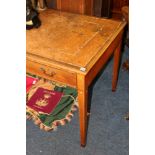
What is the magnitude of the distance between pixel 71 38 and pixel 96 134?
718 millimetres

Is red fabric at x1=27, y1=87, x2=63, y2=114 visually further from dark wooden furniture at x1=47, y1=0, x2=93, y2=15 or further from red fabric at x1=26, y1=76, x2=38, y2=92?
dark wooden furniture at x1=47, y1=0, x2=93, y2=15

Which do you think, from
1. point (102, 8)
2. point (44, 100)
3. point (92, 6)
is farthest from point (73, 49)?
point (102, 8)

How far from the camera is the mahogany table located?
1.37m

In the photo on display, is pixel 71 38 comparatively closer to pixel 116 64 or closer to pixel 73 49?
pixel 73 49

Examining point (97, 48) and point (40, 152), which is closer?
point (97, 48)

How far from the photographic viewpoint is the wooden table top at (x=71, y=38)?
55.6 inches

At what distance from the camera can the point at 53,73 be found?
1426 mm

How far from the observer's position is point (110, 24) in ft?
5.66

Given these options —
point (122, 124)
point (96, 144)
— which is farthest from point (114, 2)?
point (96, 144)

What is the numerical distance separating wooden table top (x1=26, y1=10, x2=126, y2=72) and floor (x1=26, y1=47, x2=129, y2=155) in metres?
0.66
